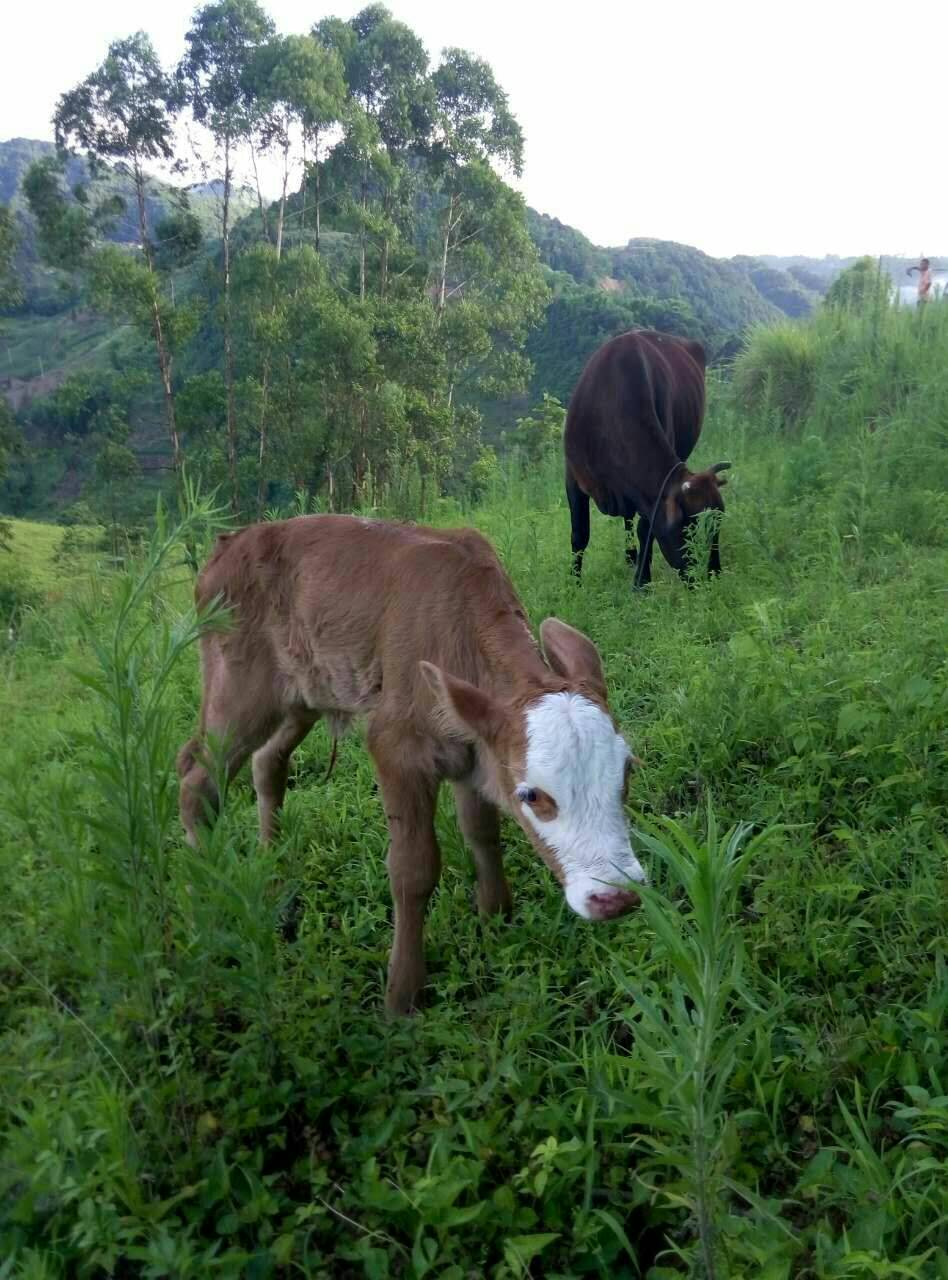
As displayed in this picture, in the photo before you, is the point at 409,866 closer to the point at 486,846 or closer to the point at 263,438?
the point at 486,846

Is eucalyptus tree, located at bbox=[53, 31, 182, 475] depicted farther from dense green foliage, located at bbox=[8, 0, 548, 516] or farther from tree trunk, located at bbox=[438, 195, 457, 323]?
tree trunk, located at bbox=[438, 195, 457, 323]

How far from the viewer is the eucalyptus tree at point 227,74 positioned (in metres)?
22.1

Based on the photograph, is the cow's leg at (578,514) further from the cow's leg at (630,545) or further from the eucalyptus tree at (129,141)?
the eucalyptus tree at (129,141)

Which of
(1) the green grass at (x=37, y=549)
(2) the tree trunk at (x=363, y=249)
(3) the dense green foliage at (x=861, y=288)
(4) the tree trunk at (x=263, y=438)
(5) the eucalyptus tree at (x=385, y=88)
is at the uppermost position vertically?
(5) the eucalyptus tree at (x=385, y=88)

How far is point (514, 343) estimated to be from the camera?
26.6 m

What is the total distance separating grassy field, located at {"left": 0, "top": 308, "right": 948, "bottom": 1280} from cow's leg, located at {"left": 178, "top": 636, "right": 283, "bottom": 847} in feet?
0.76

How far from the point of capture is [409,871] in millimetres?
2865

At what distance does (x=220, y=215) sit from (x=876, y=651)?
25848mm

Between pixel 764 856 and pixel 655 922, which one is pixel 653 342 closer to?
pixel 764 856

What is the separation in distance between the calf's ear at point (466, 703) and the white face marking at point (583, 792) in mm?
213

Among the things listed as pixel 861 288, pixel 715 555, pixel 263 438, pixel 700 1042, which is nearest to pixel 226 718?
pixel 700 1042

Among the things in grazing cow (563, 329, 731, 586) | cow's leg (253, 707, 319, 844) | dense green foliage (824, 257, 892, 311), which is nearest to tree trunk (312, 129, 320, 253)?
dense green foliage (824, 257, 892, 311)

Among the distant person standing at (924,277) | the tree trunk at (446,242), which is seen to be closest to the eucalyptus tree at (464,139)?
the tree trunk at (446,242)

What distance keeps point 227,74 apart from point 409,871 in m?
26.4
